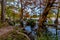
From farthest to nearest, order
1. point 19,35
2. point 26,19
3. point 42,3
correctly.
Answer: point 26,19 → point 42,3 → point 19,35

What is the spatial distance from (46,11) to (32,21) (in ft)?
7.17

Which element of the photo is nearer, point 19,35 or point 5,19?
point 19,35

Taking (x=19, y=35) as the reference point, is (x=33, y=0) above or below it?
above

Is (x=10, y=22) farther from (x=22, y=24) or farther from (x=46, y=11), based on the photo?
(x=46, y=11)

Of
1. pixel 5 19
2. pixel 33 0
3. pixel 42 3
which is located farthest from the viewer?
pixel 5 19

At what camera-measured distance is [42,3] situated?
5.78 meters

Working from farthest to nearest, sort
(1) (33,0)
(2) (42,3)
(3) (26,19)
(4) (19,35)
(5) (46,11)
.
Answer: (3) (26,19), (1) (33,0), (2) (42,3), (5) (46,11), (4) (19,35)

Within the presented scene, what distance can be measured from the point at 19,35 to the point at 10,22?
3.27 metres

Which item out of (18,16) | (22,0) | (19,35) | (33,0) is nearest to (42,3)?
(33,0)

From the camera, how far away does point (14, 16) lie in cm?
709

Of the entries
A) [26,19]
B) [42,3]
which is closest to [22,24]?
[26,19]

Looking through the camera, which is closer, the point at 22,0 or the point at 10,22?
the point at 22,0

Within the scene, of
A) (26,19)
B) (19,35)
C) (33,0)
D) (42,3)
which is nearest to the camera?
(19,35)

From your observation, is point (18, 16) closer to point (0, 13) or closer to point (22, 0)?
point (22, 0)
